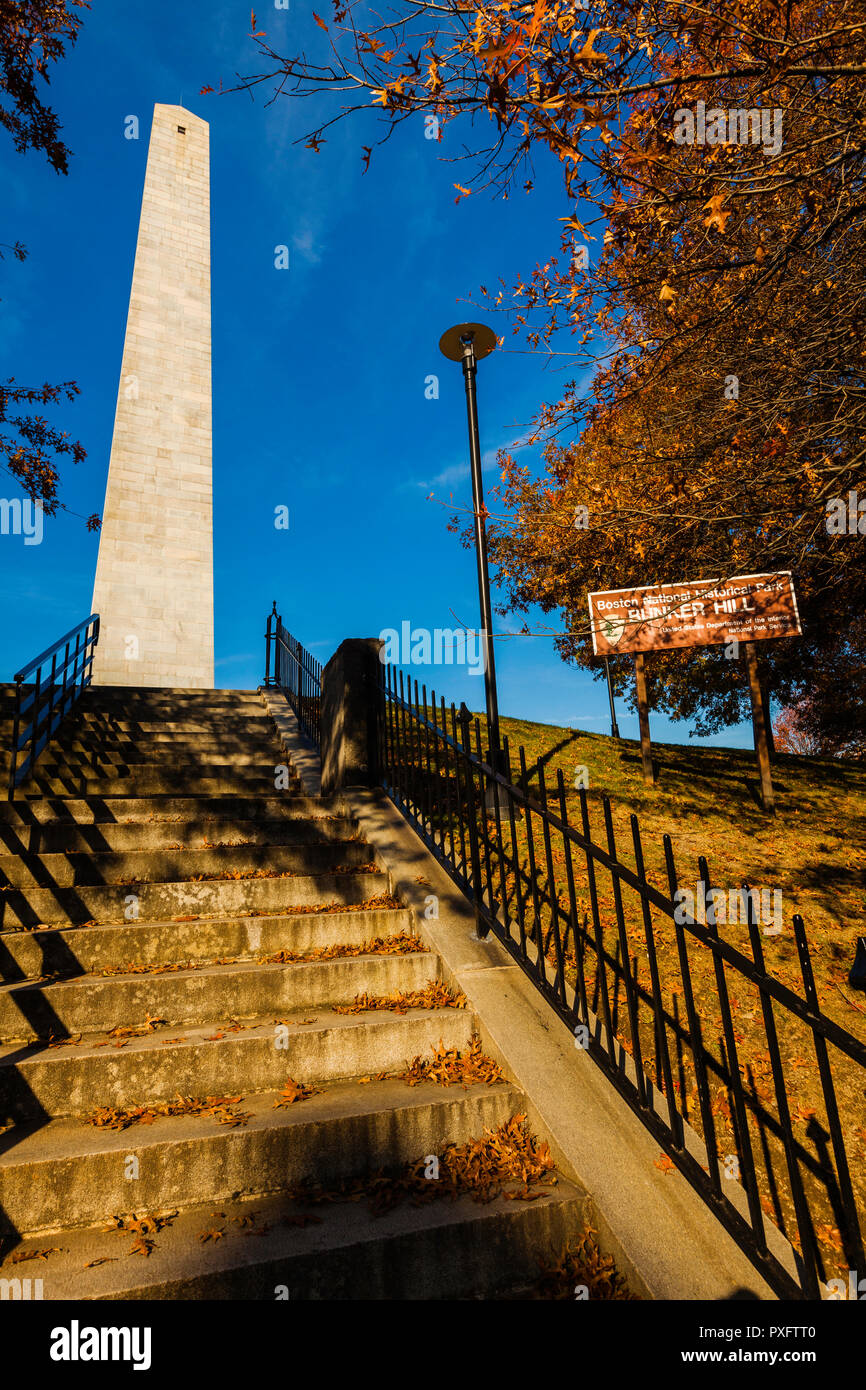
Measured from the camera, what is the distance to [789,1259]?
2.46m

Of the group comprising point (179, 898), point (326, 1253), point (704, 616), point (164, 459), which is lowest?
point (326, 1253)

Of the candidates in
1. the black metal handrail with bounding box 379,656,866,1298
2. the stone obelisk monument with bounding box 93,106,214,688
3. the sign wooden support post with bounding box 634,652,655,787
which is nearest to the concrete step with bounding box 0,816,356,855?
the black metal handrail with bounding box 379,656,866,1298

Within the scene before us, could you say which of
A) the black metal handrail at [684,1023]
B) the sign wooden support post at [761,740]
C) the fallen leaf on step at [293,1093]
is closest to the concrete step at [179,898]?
the black metal handrail at [684,1023]

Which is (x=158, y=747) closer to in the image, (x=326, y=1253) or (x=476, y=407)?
(x=476, y=407)

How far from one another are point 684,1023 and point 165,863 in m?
3.51

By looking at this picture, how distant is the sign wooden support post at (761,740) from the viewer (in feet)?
28.8

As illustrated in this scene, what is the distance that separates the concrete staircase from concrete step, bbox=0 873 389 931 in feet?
0.04

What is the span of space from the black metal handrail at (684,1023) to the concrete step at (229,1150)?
2.20 ft

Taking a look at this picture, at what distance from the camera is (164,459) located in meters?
16.7

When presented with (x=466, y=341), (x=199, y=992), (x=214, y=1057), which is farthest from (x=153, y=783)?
(x=466, y=341)

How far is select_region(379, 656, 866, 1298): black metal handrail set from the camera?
226 centimetres

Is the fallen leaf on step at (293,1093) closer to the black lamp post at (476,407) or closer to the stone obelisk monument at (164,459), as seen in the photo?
the black lamp post at (476,407)

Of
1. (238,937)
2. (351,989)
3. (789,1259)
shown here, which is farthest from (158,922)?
(789,1259)
